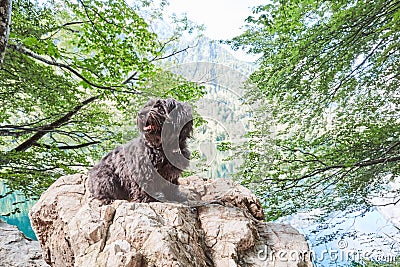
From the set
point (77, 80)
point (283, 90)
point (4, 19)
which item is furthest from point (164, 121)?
point (77, 80)

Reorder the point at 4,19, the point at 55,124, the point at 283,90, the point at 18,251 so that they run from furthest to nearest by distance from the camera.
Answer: the point at 55,124 < the point at 283,90 < the point at 18,251 < the point at 4,19

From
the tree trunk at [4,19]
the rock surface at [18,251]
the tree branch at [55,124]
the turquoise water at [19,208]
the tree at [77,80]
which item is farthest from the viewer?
the turquoise water at [19,208]

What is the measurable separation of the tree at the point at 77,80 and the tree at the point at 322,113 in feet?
3.28

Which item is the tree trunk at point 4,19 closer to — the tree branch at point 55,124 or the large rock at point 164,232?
the large rock at point 164,232

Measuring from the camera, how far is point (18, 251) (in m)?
2.64

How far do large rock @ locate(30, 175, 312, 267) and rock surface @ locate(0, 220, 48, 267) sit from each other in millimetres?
678

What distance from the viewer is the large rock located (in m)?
1.38

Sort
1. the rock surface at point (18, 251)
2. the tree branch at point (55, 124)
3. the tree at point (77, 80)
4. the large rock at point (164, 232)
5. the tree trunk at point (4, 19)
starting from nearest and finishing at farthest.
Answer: the large rock at point (164, 232), the tree trunk at point (4, 19), the rock surface at point (18, 251), the tree at point (77, 80), the tree branch at point (55, 124)

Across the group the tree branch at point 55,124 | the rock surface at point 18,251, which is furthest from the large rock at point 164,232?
the tree branch at point 55,124

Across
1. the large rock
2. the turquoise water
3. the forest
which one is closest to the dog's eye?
the large rock

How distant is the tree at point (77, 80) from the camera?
12.3 feet

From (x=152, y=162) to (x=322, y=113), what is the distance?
262cm

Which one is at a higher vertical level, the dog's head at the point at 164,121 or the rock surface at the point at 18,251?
the dog's head at the point at 164,121

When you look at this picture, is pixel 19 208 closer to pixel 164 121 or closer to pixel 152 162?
pixel 152 162
